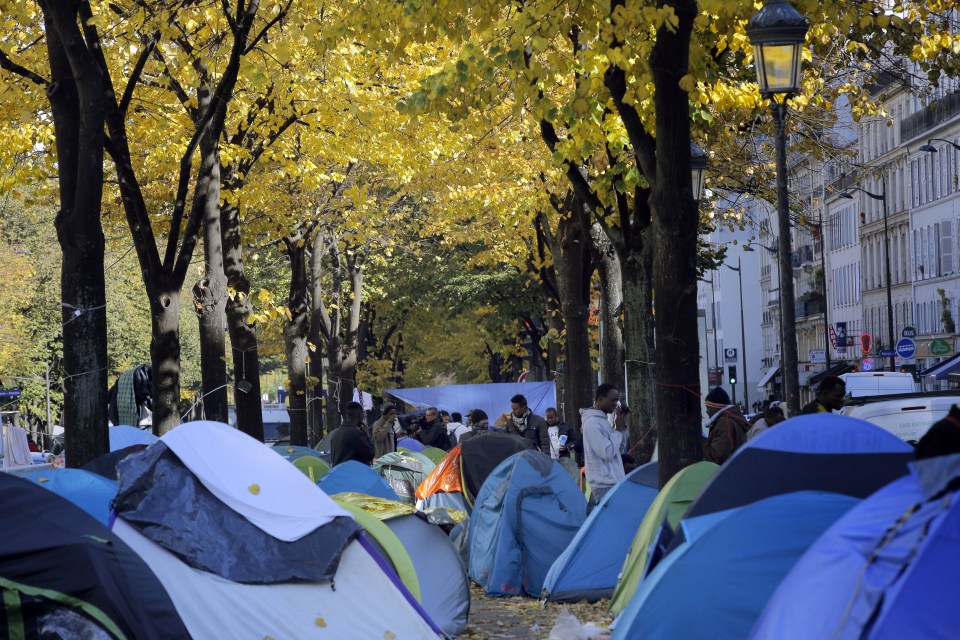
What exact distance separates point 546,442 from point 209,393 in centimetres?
531

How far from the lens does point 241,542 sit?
9.29 metres

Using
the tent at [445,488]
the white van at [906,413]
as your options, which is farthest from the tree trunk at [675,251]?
the tent at [445,488]

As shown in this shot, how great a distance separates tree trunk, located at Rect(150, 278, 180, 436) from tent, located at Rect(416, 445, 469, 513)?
304cm

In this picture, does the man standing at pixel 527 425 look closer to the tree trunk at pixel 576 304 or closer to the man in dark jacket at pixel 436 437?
the tree trunk at pixel 576 304

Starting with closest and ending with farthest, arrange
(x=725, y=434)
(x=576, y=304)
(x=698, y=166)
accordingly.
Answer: (x=725, y=434), (x=698, y=166), (x=576, y=304)

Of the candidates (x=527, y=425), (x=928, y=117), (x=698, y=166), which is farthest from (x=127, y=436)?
(x=928, y=117)

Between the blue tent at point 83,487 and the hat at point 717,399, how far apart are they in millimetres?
5660

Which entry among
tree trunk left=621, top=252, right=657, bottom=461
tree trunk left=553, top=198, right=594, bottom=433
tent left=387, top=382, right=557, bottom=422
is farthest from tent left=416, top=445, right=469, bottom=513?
tent left=387, top=382, right=557, bottom=422

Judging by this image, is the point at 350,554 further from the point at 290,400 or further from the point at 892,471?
the point at 290,400

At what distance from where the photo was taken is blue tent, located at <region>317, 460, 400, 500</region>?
15.0m

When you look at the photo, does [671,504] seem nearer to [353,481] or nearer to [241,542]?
[241,542]

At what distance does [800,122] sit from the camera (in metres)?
20.3

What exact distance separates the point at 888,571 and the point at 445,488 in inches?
523

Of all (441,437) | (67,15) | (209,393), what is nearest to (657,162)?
(67,15)
